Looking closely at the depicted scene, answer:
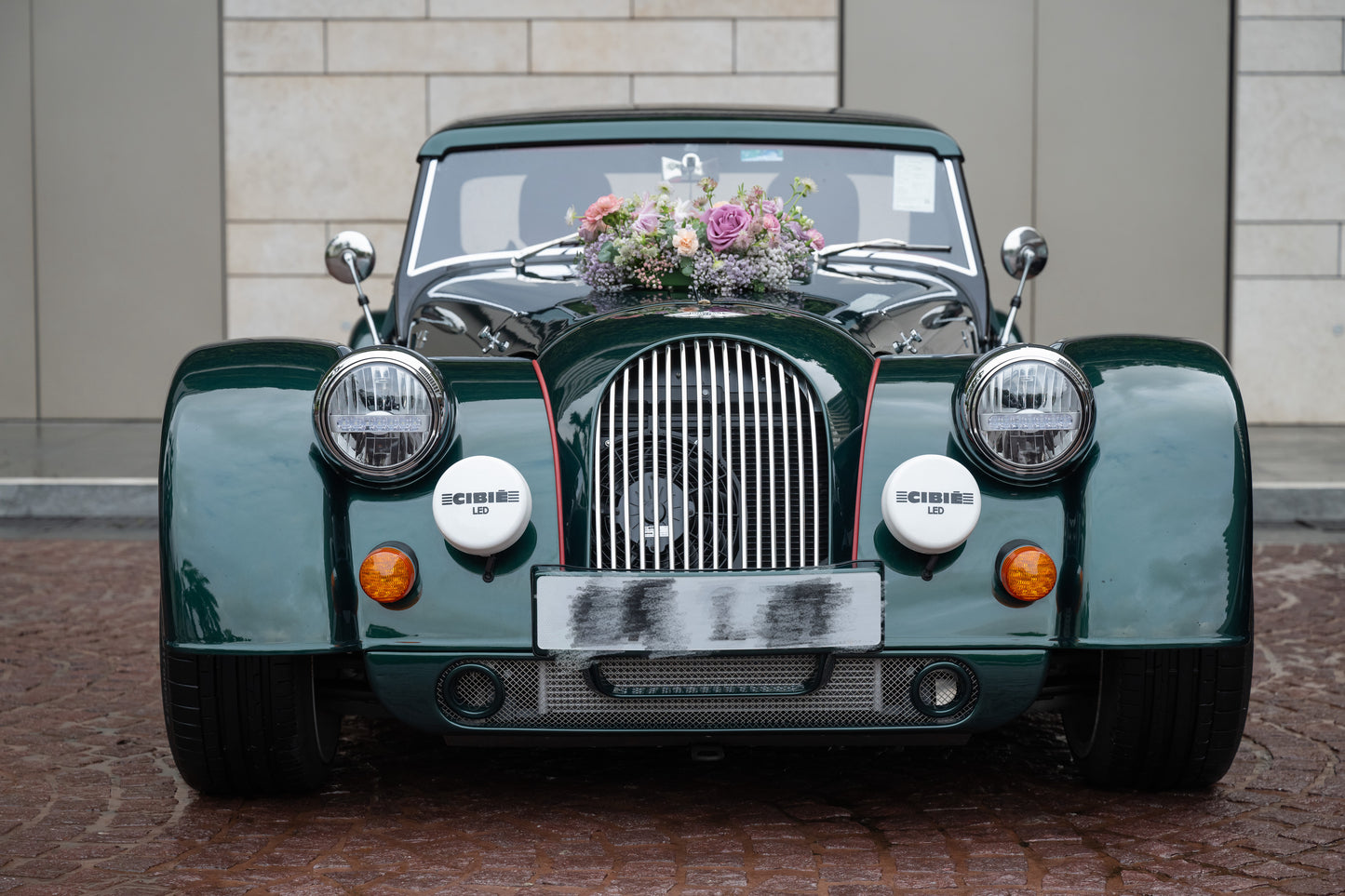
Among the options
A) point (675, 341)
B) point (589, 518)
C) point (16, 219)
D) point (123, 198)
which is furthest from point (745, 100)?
point (589, 518)

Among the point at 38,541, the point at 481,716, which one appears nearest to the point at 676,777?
the point at 481,716

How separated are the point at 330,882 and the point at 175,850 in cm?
38

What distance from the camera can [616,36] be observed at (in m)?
10.3

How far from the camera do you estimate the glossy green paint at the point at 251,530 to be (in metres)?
2.76

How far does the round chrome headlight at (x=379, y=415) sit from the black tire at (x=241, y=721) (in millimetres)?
461

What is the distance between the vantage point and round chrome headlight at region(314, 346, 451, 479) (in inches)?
110

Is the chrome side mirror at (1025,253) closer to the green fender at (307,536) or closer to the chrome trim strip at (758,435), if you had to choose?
the chrome trim strip at (758,435)

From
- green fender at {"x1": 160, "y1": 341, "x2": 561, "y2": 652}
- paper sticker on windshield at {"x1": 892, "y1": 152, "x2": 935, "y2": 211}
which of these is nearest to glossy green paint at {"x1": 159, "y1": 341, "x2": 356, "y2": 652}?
green fender at {"x1": 160, "y1": 341, "x2": 561, "y2": 652}

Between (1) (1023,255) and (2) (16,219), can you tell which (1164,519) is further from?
(2) (16,219)

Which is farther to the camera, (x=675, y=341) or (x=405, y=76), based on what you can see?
(x=405, y=76)

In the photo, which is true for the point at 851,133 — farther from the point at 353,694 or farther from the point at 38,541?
the point at 38,541

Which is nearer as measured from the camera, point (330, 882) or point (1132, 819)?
point (330, 882)

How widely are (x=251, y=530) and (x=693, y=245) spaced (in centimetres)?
136

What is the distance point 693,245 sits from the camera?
3.62 m
